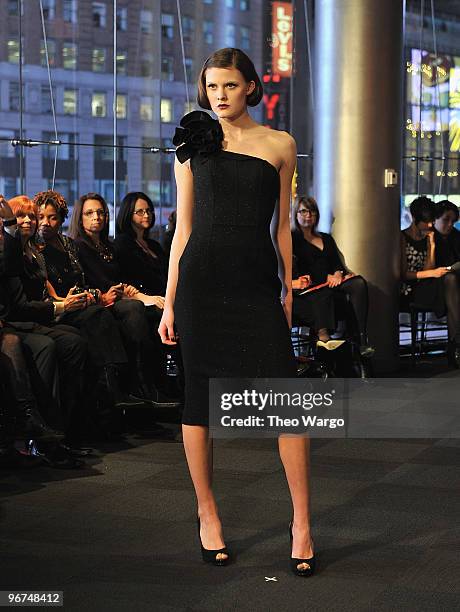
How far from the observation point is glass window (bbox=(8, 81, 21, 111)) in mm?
6758

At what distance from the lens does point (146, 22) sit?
7766 mm

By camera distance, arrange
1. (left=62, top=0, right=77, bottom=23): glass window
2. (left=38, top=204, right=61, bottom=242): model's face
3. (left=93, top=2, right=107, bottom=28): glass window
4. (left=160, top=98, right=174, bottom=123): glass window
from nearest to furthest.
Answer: (left=38, top=204, right=61, bottom=242): model's face
(left=62, top=0, right=77, bottom=23): glass window
(left=93, top=2, right=107, bottom=28): glass window
(left=160, top=98, right=174, bottom=123): glass window

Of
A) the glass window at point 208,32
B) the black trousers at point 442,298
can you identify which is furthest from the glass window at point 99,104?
the black trousers at point 442,298

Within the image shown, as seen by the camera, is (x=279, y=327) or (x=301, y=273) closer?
(x=279, y=327)

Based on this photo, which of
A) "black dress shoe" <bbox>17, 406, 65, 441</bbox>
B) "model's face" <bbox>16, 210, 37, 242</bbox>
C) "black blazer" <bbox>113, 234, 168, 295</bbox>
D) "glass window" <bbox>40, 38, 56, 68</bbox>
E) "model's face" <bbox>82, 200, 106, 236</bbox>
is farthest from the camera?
"glass window" <bbox>40, 38, 56, 68</bbox>

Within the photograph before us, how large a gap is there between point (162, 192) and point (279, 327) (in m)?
4.99

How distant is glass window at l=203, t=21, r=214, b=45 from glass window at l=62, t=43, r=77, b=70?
145 centimetres

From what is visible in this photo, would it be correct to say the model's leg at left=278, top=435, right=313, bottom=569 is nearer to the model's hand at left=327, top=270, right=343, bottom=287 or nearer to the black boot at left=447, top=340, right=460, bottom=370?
the model's hand at left=327, top=270, right=343, bottom=287

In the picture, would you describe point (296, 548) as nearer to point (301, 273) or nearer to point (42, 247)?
point (42, 247)

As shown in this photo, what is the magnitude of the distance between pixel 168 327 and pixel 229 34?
5.78 m

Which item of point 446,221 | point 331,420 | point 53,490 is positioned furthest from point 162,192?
point 53,490

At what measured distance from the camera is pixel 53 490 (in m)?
4.21

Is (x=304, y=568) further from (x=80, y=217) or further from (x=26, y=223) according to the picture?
(x=80, y=217)

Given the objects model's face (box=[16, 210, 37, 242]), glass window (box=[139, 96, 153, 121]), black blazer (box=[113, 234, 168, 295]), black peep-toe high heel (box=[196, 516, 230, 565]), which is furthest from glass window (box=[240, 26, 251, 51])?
black peep-toe high heel (box=[196, 516, 230, 565])
